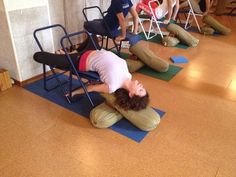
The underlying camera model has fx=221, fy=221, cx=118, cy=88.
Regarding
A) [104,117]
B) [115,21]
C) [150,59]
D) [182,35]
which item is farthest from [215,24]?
[104,117]

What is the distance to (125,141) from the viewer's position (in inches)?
80.0

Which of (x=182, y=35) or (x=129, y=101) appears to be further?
(x=182, y=35)

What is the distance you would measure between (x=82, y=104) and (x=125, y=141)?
2.46 feet

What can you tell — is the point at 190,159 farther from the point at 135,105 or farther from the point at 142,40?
the point at 142,40

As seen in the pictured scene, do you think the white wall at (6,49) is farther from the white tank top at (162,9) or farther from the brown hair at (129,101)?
the white tank top at (162,9)

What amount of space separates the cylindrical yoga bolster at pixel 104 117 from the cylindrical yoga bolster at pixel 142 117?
63mm

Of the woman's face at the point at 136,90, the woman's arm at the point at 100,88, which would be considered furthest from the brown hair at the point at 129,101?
the woman's arm at the point at 100,88

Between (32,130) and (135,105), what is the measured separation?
1.02m

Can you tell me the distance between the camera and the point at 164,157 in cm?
187

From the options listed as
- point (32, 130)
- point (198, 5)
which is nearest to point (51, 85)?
point (32, 130)

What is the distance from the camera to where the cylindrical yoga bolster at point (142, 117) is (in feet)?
6.89

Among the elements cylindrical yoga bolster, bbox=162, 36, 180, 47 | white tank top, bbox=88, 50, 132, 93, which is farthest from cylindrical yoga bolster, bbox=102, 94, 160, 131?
cylindrical yoga bolster, bbox=162, 36, 180, 47

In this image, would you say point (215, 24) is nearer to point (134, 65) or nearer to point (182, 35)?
point (182, 35)

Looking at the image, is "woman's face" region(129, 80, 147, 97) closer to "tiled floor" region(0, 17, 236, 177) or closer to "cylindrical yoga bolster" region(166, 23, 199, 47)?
"tiled floor" region(0, 17, 236, 177)
